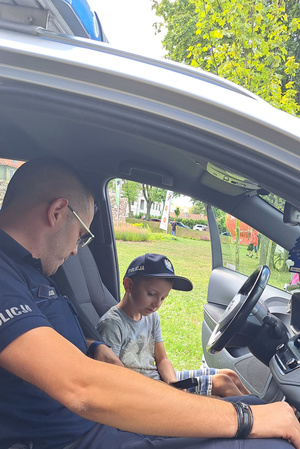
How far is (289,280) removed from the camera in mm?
1738

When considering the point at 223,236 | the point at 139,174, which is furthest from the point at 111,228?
the point at 223,236

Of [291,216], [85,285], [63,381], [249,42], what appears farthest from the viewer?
[249,42]

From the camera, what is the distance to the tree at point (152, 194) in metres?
2.53

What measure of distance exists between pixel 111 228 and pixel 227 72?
270cm


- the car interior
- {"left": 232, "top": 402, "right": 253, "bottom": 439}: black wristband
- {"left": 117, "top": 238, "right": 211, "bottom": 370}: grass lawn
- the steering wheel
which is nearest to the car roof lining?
the car interior

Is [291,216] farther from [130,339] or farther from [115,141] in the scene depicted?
[130,339]

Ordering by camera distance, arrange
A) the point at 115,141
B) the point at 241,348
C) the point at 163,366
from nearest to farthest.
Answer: the point at 115,141 < the point at 163,366 < the point at 241,348

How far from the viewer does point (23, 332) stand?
93 centimetres

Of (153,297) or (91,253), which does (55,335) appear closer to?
(153,297)

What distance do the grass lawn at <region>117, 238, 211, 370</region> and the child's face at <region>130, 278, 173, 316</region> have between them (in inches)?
30.2

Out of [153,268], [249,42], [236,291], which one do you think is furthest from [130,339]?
[249,42]

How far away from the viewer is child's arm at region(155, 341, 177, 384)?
2105 mm

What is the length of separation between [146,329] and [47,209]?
110 cm

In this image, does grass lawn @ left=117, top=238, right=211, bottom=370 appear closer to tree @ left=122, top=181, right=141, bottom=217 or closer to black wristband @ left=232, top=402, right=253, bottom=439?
tree @ left=122, top=181, right=141, bottom=217
